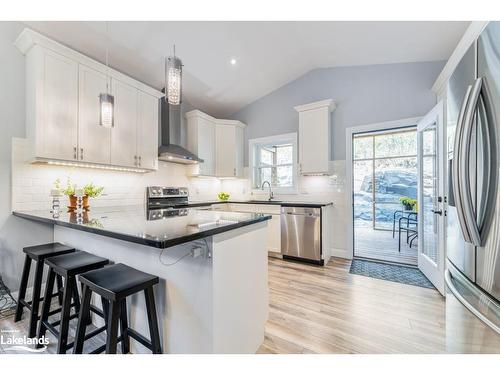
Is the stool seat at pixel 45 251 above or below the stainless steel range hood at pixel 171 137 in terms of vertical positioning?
below

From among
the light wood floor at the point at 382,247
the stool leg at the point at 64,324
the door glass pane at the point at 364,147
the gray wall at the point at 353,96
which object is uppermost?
the gray wall at the point at 353,96

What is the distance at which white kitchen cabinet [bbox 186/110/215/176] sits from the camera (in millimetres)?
Result: 4092

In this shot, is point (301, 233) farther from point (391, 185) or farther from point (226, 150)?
point (391, 185)

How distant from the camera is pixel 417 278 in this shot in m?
2.79

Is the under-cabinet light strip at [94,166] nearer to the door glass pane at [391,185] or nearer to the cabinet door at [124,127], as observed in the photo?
the cabinet door at [124,127]

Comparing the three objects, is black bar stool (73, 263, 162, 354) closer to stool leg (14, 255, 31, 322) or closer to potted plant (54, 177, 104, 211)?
stool leg (14, 255, 31, 322)

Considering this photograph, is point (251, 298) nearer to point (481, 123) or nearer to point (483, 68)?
point (481, 123)

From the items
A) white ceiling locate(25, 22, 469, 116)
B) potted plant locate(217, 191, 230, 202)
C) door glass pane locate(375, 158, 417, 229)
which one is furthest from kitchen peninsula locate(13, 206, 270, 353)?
door glass pane locate(375, 158, 417, 229)

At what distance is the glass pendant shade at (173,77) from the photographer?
1555 mm

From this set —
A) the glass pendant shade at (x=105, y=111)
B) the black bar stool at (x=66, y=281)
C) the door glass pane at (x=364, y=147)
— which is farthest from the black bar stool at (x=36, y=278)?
the door glass pane at (x=364, y=147)

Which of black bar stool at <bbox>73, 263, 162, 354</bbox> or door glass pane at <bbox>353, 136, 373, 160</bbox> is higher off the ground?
door glass pane at <bbox>353, 136, 373, 160</bbox>

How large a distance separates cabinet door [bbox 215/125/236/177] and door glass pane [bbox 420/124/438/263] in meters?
3.08

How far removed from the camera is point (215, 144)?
4492 millimetres
